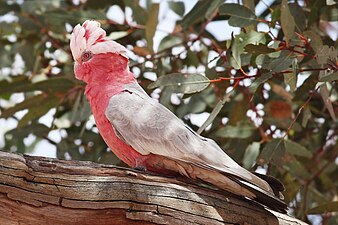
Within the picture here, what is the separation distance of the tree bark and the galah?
0.05 m

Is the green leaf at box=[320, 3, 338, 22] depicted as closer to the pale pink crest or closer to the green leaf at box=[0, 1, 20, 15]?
the pale pink crest

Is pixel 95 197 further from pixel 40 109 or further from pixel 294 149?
pixel 40 109

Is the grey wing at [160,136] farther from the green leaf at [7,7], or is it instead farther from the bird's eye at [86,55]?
the green leaf at [7,7]

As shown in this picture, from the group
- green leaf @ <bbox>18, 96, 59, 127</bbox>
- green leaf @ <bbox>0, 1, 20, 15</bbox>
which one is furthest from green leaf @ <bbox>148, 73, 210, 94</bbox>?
green leaf @ <bbox>0, 1, 20, 15</bbox>

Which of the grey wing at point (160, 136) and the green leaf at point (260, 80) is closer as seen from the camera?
the grey wing at point (160, 136)

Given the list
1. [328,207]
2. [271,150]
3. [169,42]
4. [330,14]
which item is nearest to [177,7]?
[169,42]

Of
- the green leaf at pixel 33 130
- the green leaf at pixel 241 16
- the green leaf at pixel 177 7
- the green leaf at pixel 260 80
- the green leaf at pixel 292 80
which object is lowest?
the green leaf at pixel 33 130

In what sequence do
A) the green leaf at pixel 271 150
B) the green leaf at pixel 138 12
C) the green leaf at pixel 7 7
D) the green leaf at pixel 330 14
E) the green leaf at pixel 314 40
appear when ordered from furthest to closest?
the green leaf at pixel 7 7
the green leaf at pixel 138 12
the green leaf at pixel 330 14
the green leaf at pixel 271 150
the green leaf at pixel 314 40

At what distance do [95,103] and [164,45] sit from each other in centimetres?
84

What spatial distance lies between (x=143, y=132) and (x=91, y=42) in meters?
0.25

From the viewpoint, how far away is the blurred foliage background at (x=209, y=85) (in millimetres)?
2137

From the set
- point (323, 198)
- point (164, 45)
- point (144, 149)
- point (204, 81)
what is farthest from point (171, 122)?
point (323, 198)

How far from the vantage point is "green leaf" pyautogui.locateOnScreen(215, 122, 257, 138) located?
2.44m

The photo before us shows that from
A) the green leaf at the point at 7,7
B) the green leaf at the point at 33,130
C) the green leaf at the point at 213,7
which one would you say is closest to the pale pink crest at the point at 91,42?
the green leaf at the point at 213,7
